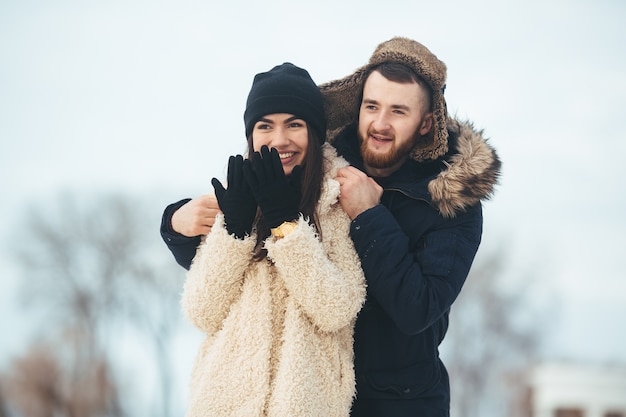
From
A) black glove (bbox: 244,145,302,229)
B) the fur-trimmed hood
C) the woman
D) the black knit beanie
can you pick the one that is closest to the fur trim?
the fur-trimmed hood

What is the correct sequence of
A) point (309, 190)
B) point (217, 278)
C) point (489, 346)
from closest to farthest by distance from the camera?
point (217, 278) < point (309, 190) < point (489, 346)

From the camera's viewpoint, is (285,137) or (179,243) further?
(179,243)

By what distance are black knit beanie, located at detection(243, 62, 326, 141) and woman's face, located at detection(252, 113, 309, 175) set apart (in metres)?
0.03

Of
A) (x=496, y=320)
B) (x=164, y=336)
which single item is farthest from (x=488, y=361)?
(x=164, y=336)

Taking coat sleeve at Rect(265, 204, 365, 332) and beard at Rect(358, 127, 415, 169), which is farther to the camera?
beard at Rect(358, 127, 415, 169)

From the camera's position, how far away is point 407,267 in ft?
10.2

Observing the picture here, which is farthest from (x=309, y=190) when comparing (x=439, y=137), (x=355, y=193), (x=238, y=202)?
(x=439, y=137)

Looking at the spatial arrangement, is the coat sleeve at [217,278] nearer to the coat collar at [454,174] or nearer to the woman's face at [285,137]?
Result: the woman's face at [285,137]

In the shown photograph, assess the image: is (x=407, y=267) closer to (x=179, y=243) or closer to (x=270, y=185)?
(x=270, y=185)

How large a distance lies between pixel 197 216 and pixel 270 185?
458mm

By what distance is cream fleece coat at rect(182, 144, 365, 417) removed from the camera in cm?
288

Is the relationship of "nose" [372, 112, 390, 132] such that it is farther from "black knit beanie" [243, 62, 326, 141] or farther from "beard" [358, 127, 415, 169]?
"black knit beanie" [243, 62, 326, 141]

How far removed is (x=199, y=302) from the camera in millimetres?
3033
